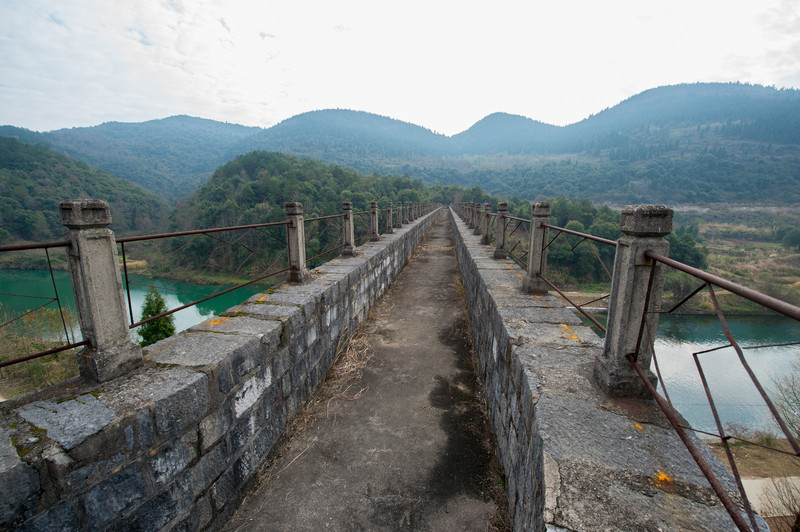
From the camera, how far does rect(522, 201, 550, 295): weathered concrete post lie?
3.52 meters

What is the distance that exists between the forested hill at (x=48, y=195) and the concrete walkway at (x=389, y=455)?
4205 cm

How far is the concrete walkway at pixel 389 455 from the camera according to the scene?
83.0 inches

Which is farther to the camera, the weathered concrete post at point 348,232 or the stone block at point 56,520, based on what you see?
the weathered concrete post at point 348,232

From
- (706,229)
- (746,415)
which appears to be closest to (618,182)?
(706,229)

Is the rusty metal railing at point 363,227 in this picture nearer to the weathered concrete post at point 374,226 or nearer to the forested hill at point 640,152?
the weathered concrete post at point 374,226

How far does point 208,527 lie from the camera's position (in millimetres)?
1958

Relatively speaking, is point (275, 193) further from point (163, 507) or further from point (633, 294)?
point (633, 294)

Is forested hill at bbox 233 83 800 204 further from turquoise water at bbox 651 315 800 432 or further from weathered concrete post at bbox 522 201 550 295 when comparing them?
weathered concrete post at bbox 522 201 550 295

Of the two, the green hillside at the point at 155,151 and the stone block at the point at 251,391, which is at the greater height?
the green hillside at the point at 155,151

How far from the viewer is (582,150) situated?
506 ft

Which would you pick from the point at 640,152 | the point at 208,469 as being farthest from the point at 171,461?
the point at 640,152

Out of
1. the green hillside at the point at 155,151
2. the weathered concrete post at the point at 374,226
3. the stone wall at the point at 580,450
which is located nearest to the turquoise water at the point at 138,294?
the weathered concrete post at the point at 374,226

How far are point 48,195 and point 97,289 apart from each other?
190 ft

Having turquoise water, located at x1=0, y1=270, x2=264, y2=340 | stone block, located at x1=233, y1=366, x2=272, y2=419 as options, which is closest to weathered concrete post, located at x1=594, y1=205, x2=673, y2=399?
stone block, located at x1=233, y1=366, x2=272, y2=419
